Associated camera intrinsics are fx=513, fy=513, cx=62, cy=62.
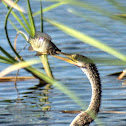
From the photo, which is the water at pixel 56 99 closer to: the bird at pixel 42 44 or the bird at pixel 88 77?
the bird at pixel 88 77

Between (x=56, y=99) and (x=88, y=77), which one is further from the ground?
(x=88, y=77)

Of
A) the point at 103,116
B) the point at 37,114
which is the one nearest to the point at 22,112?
the point at 37,114

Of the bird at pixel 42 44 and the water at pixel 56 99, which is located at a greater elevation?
the bird at pixel 42 44

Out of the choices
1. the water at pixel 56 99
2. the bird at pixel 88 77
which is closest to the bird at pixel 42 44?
the bird at pixel 88 77

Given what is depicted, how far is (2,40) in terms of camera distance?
10.1m

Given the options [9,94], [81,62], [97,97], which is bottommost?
[9,94]

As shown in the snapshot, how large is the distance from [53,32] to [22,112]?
17.0 ft

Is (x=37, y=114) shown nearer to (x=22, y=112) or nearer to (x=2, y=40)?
(x=22, y=112)

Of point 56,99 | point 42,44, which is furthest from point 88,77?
point 56,99

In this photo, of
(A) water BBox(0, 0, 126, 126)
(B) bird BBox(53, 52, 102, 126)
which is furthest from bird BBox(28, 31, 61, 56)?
(A) water BBox(0, 0, 126, 126)

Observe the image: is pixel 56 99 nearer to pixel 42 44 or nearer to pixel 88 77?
pixel 88 77

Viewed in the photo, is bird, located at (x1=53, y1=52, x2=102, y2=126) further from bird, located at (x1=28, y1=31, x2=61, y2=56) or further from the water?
the water

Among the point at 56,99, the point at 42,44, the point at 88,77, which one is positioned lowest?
the point at 56,99

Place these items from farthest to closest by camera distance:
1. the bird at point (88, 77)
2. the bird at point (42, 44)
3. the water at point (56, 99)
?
1. the water at point (56, 99)
2. the bird at point (88, 77)
3. the bird at point (42, 44)
